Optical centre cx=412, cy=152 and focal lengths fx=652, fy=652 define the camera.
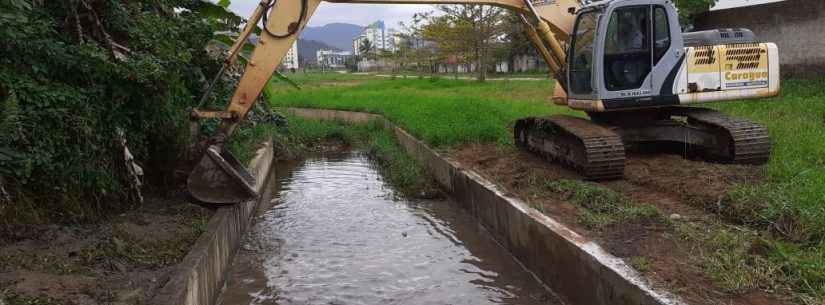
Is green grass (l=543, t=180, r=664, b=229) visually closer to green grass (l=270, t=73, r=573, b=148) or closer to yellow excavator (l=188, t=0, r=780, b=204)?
yellow excavator (l=188, t=0, r=780, b=204)

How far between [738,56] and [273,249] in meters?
5.91

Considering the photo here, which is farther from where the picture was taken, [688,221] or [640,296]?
[688,221]

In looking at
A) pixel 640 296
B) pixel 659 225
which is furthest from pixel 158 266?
pixel 659 225

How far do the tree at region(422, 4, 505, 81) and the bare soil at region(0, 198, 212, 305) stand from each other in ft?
81.0

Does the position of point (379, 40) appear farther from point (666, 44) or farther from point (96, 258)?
point (96, 258)

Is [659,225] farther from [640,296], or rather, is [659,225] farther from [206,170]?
[206,170]

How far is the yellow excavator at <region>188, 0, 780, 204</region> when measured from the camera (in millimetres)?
7090

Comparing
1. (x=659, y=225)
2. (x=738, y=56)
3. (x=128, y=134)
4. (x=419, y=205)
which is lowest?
(x=419, y=205)

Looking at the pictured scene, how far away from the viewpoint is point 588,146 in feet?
23.6

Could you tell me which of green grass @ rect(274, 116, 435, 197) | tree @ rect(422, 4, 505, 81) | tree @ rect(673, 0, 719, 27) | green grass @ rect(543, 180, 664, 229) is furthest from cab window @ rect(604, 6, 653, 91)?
tree @ rect(422, 4, 505, 81)

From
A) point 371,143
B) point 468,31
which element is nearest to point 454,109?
point 371,143

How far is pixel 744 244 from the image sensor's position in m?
4.73

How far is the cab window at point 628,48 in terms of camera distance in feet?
25.3

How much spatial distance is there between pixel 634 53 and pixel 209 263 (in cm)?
536
